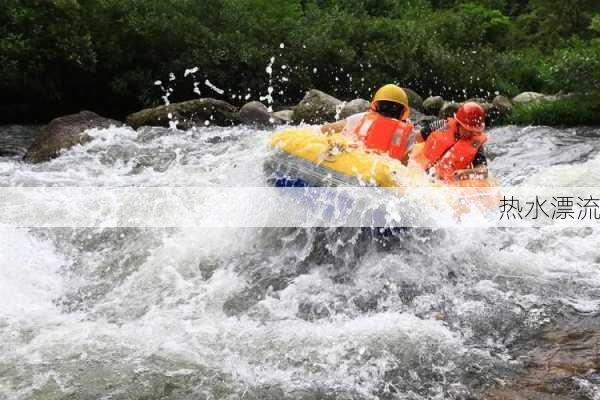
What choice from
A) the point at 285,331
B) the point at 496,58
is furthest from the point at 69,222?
the point at 496,58

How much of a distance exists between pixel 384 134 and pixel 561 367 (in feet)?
9.15

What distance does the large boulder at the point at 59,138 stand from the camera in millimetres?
9656

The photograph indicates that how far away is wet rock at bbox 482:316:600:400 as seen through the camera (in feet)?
12.5

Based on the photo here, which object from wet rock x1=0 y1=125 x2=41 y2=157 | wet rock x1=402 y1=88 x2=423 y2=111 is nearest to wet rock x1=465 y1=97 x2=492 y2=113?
wet rock x1=402 y1=88 x2=423 y2=111

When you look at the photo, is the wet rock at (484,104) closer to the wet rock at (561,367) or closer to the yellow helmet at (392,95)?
the yellow helmet at (392,95)

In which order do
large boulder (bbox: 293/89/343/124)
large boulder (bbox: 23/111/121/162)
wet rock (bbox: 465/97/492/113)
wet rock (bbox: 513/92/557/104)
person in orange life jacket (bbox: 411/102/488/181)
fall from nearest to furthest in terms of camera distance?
person in orange life jacket (bbox: 411/102/488/181), large boulder (bbox: 23/111/121/162), large boulder (bbox: 293/89/343/124), wet rock (bbox: 465/97/492/113), wet rock (bbox: 513/92/557/104)

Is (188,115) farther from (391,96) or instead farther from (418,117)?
(391,96)

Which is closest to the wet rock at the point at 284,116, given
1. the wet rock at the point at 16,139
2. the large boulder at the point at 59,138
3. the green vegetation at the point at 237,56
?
the green vegetation at the point at 237,56

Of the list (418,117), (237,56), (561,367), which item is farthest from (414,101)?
(561,367)

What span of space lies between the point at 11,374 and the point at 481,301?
3.43 m

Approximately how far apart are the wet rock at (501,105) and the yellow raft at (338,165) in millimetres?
7377

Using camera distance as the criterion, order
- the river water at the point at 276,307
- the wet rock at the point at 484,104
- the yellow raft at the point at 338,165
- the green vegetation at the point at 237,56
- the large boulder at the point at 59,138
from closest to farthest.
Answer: the river water at the point at 276,307
the yellow raft at the point at 338,165
the large boulder at the point at 59,138
the green vegetation at the point at 237,56
the wet rock at the point at 484,104

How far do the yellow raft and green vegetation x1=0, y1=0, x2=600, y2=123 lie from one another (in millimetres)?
7289

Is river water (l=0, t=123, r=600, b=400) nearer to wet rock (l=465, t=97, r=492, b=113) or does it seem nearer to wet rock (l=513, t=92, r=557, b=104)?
wet rock (l=465, t=97, r=492, b=113)
